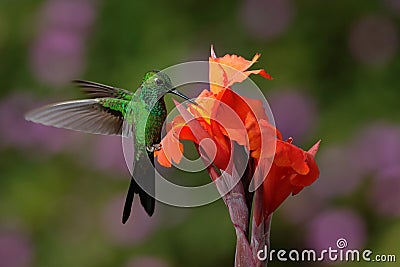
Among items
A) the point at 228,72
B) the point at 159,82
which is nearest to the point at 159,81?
the point at 159,82

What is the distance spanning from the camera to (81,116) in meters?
0.82

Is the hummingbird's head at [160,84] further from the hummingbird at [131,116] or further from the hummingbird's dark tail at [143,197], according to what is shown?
the hummingbird's dark tail at [143,197]

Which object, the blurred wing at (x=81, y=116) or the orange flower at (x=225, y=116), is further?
the blurred wing at (x=81, y=116)

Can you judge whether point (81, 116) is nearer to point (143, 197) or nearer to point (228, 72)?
point (143, 197)

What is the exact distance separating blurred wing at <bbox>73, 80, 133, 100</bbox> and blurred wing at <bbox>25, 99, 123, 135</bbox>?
0.9 inches

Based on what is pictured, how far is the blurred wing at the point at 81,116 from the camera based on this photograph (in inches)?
30.6

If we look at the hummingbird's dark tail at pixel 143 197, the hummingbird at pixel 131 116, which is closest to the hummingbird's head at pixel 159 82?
the hummingbird at pixel 131 116

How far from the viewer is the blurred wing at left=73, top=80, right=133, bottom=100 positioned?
0.84 metres

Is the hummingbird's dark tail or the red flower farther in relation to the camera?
the hummingbird's dark tail

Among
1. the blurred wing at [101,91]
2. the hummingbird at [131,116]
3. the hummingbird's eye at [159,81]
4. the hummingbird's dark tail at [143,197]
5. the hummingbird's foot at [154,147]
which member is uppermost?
the blurred wing at [101,91]

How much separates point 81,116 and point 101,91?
0.06 m

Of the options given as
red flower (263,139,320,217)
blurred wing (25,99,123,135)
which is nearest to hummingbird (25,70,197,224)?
blurred wing (25,99,123,135)

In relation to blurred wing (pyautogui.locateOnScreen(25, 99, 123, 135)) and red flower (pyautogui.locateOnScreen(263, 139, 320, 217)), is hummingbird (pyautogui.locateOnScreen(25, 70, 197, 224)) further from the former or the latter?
red flower (pyautogui.locateOnScreen(263, 139, 320, 217))

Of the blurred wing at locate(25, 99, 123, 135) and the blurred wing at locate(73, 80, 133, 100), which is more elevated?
the blurred wing at locate(73, 80, 133, 100)
